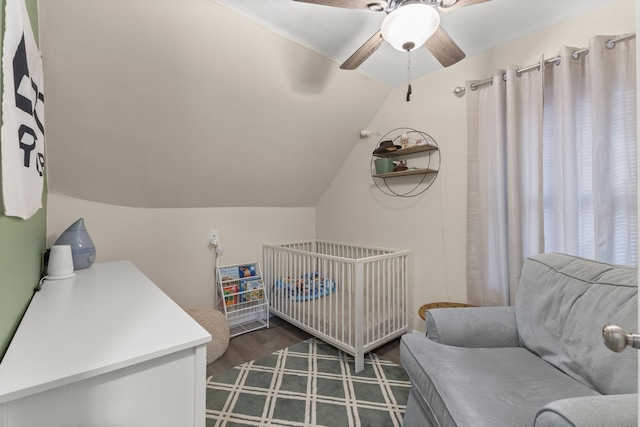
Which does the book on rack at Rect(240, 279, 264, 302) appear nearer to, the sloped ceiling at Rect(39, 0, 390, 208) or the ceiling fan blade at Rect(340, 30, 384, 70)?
the sloped ceiling at Rect(39, 0, 390, 208)

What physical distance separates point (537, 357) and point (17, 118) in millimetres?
2297

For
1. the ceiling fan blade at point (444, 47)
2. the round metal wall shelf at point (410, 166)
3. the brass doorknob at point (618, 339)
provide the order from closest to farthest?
the brass doorknob at point (618, 339)
the ceiling fan blade at point (444, 47)
the round metal wall shelf at point (410, 166)

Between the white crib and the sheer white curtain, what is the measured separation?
2.06 ft

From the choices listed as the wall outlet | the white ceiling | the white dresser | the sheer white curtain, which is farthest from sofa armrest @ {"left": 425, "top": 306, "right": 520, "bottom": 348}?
the wall outlet

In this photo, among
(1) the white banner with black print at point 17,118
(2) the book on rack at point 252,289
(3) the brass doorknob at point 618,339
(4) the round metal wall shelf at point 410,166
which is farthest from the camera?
(2) the book on rack at point 252,289

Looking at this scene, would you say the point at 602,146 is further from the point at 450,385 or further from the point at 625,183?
the point at 450,385

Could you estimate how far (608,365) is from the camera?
1.00 metres

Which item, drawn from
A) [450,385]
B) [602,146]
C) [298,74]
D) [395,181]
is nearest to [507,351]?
[450,385]

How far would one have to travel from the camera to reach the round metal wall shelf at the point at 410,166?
2324 millimetres

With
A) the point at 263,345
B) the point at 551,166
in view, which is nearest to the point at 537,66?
the point at 551,166

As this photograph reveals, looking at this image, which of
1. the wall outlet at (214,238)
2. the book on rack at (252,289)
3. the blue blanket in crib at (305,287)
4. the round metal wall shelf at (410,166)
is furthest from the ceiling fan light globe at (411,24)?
the book on rack at (252,289)

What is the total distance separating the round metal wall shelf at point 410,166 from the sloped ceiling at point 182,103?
44 cm

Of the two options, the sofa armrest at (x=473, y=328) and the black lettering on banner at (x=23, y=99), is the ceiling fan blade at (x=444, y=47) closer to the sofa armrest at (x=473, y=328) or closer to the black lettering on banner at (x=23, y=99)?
the sofa armrest at (x=473, y=328)

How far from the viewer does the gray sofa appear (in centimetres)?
89
